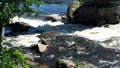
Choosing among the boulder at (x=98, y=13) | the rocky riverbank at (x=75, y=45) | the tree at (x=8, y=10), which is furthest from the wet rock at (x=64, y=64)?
the boulder at (x=98, y=13)

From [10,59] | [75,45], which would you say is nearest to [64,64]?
[75,45]

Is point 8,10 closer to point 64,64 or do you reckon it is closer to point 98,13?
point 64,64

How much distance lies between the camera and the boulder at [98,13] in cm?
2703

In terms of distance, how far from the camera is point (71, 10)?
3066cm

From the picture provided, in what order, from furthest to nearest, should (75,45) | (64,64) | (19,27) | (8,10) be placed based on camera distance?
1. (19,27)
2. (75,45)
3. (64,64)
4. (8,10)

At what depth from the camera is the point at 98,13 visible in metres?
27.7

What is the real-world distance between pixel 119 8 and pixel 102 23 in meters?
1.88

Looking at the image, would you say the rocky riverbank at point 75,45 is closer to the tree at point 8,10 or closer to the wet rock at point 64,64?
the wet rock at point 64,64

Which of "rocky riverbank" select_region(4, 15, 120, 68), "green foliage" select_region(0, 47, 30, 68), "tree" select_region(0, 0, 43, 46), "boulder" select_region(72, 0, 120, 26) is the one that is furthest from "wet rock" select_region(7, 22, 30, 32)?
"green foliage" select_region(0, 47, 30, 68)

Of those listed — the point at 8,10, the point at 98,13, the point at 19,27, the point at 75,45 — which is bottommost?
the point at 19,27

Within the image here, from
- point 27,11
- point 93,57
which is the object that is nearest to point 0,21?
point 27,11

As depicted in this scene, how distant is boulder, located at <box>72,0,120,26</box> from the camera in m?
27.0

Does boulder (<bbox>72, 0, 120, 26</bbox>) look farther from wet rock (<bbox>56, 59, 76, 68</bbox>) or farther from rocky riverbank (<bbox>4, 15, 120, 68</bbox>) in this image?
wet rock (<bbox>56, 59, 76, 68</bbox>)

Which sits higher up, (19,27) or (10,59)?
(10,59)
